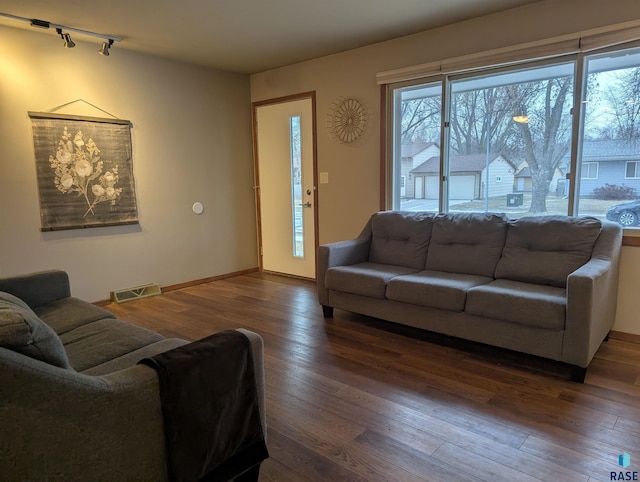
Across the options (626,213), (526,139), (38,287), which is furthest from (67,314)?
(626,213)

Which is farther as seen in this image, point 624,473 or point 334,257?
point 334,257

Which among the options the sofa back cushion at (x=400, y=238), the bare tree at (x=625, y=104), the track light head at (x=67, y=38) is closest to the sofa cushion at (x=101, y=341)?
the sofa back cushion at (x=400, y=238)

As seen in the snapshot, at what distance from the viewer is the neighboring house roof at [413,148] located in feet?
12.8

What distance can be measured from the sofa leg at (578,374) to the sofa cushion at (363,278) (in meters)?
1.27

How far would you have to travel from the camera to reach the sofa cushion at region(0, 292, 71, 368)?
1.11 m

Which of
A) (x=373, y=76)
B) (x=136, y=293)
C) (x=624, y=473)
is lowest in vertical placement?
(x=624, y=473)

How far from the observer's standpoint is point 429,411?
83.5 inches

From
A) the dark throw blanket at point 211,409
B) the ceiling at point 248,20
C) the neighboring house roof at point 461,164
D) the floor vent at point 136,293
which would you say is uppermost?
the ceiling at point 248,20

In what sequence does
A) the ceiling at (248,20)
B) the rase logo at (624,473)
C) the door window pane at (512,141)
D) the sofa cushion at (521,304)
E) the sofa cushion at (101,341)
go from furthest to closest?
the door window pane at (512,141), the ceiling at (248,20), the sofa cushion at (521,304), the sofa cushion at (101,341), the rase logo at (624,473)

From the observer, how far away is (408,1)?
306cm

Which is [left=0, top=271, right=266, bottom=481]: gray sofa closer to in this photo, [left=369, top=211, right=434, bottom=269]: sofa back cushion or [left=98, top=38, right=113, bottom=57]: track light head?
[left=369, top=211, right=434, bottom=269]: sofa back cushion

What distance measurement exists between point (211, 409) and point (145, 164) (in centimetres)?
356

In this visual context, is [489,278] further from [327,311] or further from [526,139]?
[327,311]

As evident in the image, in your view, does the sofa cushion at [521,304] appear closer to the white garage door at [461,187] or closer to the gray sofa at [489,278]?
the gray sofa at [489,278]
